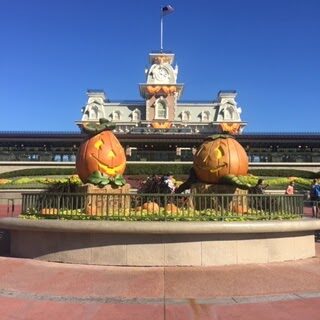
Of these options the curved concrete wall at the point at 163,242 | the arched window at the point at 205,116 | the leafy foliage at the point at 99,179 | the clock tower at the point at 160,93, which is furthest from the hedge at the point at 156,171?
the arched window at the point at 205,116

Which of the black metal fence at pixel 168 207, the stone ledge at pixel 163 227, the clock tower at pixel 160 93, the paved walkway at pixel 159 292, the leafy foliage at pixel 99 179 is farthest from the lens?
the clock tower at pixel 160 93

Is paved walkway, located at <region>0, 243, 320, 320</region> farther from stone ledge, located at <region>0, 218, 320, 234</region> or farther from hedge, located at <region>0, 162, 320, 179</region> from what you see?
hedge, located at <region>0, 162, 320, 179</region>

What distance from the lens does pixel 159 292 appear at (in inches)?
279

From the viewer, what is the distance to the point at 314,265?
9312 millimetres

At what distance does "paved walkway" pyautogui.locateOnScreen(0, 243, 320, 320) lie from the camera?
6043mm

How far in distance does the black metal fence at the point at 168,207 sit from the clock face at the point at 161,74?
6614 cm

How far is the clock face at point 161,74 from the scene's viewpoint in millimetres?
75188

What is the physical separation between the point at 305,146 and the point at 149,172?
1660 cm

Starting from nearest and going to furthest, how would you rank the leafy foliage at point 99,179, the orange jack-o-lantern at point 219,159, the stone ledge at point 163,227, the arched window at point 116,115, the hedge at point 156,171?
1. the stone ledge at point 163,227
2. the orange jack-o-lantern at point 219,159
3. the leafy foliage at point 99,179
4. the hedge at point 156,171
5. the arched window at point 116,115

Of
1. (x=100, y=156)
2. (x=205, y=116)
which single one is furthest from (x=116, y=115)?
(x=100, y=156)

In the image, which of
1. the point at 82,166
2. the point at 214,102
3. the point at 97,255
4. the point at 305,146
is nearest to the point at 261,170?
the point at 305,146

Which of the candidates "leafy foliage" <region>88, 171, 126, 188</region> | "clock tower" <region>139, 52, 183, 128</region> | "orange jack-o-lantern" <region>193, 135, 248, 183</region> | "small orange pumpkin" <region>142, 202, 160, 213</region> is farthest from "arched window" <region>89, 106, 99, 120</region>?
"small orange pumpkin" <region>142, 202, 160, 213</region>

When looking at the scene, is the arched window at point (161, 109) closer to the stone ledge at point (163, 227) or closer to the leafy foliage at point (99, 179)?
the leafy foliage at point (99, 179)

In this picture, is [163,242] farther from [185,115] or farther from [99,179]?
[185,115]
